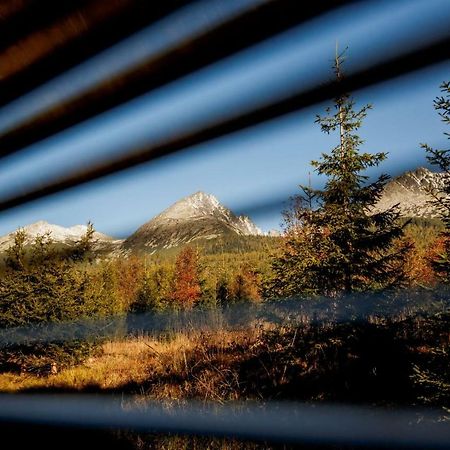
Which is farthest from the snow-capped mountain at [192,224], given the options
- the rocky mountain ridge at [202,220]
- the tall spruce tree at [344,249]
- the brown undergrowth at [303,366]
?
the tall spruce tree at [344,249]

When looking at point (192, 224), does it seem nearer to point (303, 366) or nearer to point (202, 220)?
point (202, 220)

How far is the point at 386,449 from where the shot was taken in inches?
45.4

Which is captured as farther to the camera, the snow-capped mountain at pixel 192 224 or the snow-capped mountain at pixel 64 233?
the snow-capped mountain at pixel 64 233

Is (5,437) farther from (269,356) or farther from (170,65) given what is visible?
(269,356)

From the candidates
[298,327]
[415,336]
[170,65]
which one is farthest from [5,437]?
[415,336]

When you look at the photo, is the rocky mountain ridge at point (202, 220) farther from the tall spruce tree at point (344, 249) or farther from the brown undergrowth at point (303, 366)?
the tall spruce tree at point (344, 249)

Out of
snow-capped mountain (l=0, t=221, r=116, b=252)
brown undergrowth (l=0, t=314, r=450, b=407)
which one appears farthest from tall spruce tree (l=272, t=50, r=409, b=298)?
snow-capped mountain (l=0, t=221, r=116, b=252)

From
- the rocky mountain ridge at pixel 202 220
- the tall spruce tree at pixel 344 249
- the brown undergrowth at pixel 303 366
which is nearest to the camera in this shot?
the rocky mountain ridge at pixel 202 220

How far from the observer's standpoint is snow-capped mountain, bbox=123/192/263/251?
0.71 metres

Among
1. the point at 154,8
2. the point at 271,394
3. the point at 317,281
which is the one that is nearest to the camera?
the point at 154,8

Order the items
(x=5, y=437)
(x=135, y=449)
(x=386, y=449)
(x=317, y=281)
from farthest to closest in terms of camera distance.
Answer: (x=317, y=281) → (x=135, y=449) → (x=5, y=437) → (x=386, y=449)

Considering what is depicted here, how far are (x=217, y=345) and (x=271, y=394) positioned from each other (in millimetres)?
1283

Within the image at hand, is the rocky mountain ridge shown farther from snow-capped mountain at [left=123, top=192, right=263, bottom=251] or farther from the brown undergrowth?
the brown undergrowth

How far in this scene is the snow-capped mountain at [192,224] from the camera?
2.34 feet
